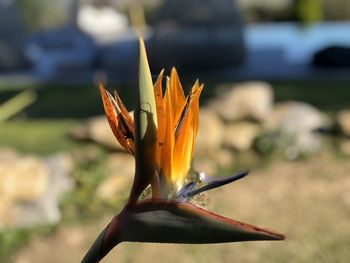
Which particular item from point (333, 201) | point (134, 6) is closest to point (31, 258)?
point (333, 201)

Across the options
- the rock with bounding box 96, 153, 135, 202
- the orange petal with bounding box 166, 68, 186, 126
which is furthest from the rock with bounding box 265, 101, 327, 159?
the orange petal with bounding box 166, 68, 186, 126

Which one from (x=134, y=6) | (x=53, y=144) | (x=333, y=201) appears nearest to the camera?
(x=333, y=201)

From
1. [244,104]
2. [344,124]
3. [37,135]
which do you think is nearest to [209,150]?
[244,104]

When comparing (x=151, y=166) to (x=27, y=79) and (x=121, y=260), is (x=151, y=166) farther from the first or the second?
(x=27, y=79)

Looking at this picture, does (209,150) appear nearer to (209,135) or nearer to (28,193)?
(209,135)

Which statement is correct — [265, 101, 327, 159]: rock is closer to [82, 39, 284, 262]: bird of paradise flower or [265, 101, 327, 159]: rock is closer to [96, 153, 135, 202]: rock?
[96, 153, 135, 202]: rock

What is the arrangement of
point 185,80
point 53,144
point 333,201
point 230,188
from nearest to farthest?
point 333,201 → point 230,188 → point 53,144 → point 185,80
